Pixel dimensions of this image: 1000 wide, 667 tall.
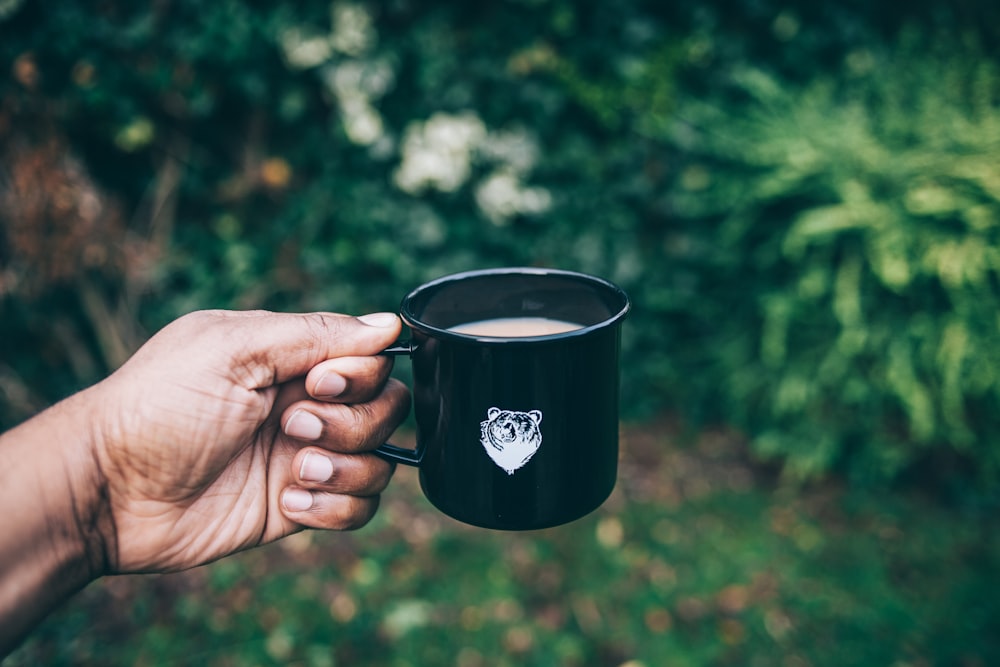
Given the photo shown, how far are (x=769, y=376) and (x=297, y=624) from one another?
241 centimetres

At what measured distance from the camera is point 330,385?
53.5 inches

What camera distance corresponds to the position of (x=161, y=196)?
140 inches

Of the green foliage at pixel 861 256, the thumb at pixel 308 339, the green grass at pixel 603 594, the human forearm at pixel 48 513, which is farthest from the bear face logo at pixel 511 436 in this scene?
the green foliage at pixel 861 256

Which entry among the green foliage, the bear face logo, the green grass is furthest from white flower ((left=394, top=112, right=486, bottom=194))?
the bear face logo

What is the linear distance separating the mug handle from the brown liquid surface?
0.14 m

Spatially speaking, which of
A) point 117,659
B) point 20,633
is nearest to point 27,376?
point 117,659

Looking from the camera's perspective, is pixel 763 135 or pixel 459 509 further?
pixel 763 135

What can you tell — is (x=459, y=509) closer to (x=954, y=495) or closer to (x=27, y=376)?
(x=954, y=495)

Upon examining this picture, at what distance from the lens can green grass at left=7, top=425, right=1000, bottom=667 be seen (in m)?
2.71

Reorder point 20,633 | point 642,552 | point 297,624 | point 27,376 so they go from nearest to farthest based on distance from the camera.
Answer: point 20,633 < point 297,624 < point 642,552 < point 27,376

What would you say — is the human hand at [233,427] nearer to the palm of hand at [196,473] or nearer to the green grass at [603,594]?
the palm of hand at [196,473]

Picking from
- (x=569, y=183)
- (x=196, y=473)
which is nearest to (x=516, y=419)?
(x=196, y=473)

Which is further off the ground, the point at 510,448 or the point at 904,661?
the point at 510,448

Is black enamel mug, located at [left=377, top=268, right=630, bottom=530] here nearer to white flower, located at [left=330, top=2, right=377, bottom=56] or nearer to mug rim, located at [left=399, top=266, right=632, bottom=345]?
mug rim, located at [left=399, top=266, right=632, bottom=345]
